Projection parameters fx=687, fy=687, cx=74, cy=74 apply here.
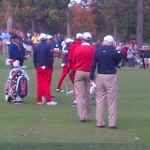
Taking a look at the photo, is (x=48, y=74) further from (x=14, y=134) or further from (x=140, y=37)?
(x=140, y=37)

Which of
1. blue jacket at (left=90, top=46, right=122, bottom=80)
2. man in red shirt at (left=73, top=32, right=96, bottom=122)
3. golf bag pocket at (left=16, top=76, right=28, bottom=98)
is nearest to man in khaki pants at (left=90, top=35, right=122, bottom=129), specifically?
blue jacket at (left=90, top=46, right=122, bottom=80)

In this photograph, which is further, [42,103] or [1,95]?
[1,95]

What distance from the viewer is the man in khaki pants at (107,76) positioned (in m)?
15.0

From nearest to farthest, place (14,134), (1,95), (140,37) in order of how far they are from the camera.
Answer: (14,134) → (1,95) → (140,37)

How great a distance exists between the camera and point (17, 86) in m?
19.5

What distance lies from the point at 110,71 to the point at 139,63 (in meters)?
37.0

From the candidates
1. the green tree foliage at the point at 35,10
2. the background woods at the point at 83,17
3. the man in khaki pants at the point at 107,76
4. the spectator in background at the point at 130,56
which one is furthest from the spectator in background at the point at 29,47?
the man in khaki pants at the point at 107,76

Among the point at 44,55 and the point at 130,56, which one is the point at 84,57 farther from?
the point at 130,56

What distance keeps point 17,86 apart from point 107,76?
5.09 meters

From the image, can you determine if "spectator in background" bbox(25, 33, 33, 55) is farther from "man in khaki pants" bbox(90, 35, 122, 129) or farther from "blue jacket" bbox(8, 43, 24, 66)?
"man in khaki pants" bbox(90, 35, 122, 129)

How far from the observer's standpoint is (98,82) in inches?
597

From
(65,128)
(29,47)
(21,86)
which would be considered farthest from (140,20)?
(65,128)

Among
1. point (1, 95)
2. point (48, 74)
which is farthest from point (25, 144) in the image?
point (1, 95)

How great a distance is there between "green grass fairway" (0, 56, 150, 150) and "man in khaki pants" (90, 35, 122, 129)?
1.25ft
